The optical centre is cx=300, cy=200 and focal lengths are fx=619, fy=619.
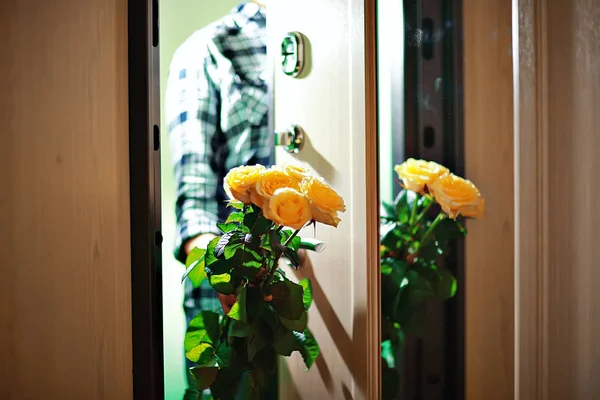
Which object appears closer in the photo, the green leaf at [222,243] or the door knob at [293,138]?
the green leaf at [222,243]

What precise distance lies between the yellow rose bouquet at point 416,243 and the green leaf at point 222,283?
13.2 inches

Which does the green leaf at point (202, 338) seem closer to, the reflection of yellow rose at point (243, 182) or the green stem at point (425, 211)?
the reflection of yellow rose at point (243, 182)

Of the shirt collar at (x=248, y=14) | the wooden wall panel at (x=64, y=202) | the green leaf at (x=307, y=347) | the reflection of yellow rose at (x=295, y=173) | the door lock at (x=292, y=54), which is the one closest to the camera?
the wooden wall panel at (x=64, y=202)

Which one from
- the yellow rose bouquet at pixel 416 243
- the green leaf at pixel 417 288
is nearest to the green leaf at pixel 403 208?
the yellow rose bouquet at pixel 416 243

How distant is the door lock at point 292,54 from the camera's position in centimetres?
138

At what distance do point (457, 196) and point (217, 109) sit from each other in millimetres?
697

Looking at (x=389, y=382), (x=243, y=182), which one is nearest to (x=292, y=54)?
(x=243, y=182)

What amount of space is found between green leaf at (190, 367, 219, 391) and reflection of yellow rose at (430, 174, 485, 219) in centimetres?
58

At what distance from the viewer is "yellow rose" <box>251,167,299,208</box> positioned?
42.5 inches

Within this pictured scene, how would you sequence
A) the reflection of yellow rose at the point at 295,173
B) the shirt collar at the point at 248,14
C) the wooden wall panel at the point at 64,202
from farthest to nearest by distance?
the shirt collar at the point at 248,14 < the reflection of yellow rose at the point at 295,173 < the wooden wall panel at the point at 64,202

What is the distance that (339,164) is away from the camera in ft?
4.34

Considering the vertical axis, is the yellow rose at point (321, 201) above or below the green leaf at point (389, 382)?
above

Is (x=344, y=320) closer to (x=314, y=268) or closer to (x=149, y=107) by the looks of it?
(x=314, y=268)

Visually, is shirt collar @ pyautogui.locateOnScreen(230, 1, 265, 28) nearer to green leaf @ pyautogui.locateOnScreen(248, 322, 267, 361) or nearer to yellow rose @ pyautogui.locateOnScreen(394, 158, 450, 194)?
yellow rose @ pyautogui.locateOnScreen(394, 158, 450, 194)
